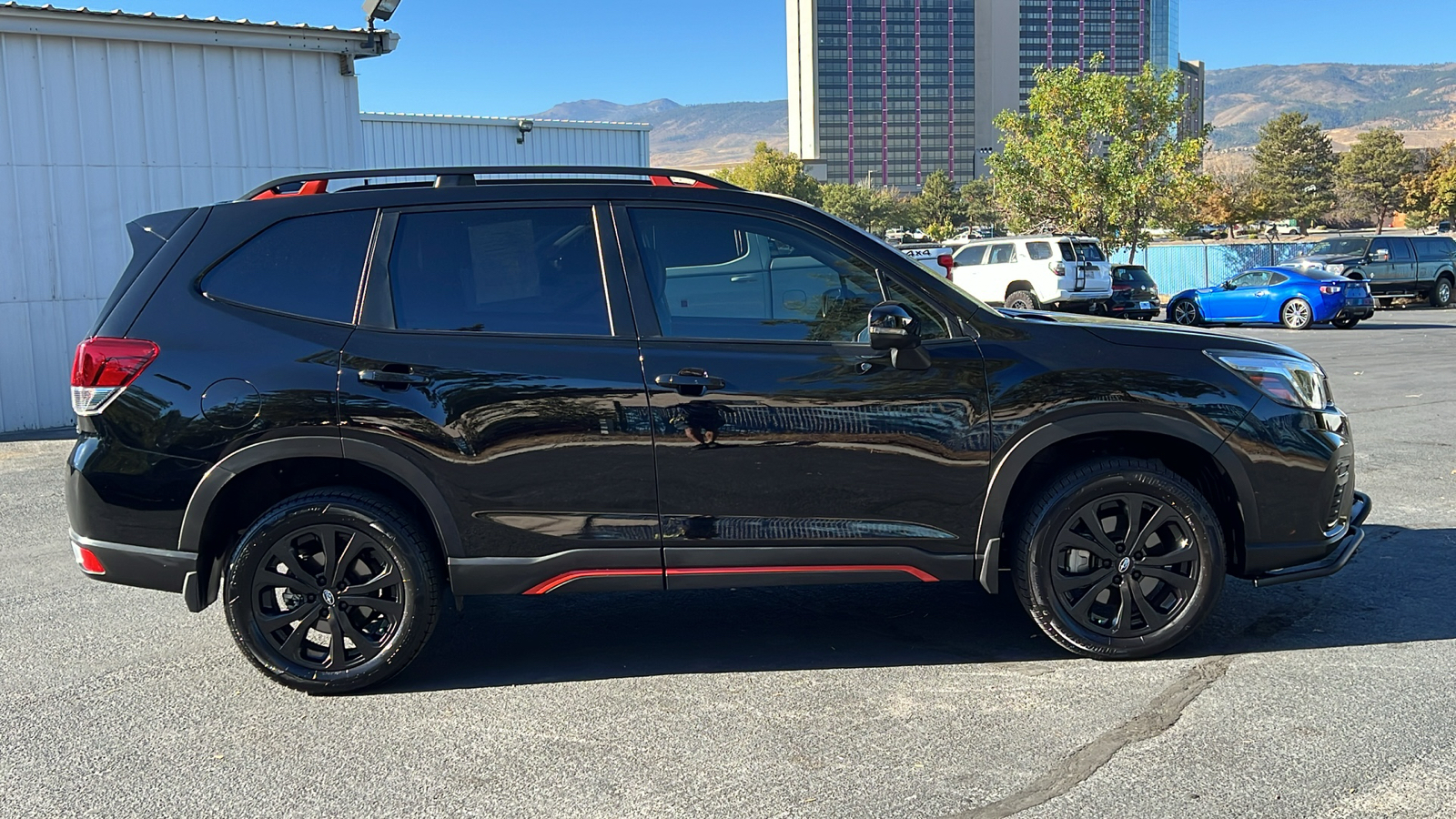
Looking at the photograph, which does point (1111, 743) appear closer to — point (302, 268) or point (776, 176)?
point (302, 268)

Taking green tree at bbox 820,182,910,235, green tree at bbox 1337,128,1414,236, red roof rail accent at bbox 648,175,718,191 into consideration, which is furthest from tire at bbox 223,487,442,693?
green tree at bbox 820,182,910,235

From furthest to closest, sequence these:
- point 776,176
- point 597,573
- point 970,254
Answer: point 776,176 < point 970,254 < point 597,573

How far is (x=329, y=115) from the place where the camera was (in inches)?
518

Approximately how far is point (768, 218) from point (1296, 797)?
8.56 feet

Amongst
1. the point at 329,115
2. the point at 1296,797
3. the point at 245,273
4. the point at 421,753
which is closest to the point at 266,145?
the point at 329,115

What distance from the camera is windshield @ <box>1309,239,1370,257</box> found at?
96.0 ft

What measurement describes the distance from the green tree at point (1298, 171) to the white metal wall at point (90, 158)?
293ft

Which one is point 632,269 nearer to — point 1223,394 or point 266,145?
point 1223,394

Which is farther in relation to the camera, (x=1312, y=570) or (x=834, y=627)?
(x=834, y=627)

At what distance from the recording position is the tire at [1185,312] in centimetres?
2612

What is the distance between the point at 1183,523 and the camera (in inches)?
177

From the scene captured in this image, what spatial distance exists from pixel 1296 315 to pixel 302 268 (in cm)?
2371

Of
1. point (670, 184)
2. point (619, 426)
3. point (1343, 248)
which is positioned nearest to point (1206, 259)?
point (1343, 248)

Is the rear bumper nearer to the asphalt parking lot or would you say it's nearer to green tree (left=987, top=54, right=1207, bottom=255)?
the asphalt parking lot
